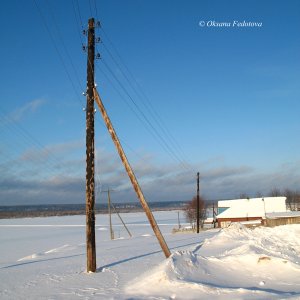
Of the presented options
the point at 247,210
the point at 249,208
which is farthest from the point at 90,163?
the point at 249,208

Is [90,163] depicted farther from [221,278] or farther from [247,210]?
[247,210]

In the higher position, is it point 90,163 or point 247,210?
point 90,163

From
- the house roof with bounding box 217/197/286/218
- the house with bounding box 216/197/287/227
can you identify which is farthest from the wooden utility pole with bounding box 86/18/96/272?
the house roof with bounding box 217/197/286/218

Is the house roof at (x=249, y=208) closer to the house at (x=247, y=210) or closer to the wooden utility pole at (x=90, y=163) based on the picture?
the house at (x=247, y=210)

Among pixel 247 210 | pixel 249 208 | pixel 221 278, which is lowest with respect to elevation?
pixel 247 210

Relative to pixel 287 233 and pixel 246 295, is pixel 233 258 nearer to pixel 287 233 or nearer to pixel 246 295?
pixel 246 295

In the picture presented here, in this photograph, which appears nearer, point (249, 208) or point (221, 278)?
point (221, 278)

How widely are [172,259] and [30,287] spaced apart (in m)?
3.88

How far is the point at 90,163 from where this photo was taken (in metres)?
12.0

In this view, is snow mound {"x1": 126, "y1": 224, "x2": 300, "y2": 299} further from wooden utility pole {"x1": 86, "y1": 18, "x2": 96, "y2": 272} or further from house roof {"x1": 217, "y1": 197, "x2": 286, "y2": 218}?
house roof {"x1": 217, "y1": 197, "x2": 286, "y2": 218}

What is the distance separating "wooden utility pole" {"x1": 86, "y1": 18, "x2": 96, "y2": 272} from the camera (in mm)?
11773

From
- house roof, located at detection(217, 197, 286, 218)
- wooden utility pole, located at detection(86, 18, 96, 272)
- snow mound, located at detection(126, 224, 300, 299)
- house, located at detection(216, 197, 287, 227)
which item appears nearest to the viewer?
snow mound, located at detection(126, 224, 300, 299)

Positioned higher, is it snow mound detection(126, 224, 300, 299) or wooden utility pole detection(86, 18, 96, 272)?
wooden utility pole detection(86, 18, 96, 272)

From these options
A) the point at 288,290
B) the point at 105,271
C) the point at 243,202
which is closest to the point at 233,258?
the point at 288,290
